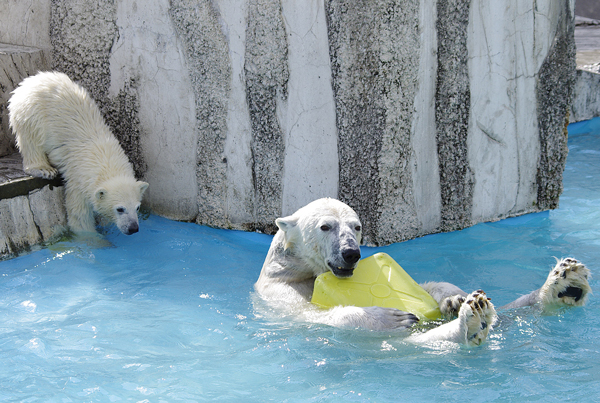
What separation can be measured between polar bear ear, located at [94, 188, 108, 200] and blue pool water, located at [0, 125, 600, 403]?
0.40 meters

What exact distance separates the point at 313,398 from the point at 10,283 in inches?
93.5

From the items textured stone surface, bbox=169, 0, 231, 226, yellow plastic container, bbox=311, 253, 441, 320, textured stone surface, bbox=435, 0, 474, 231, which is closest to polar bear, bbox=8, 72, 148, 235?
textured stone surface, bbox=169, 0, 231, 226

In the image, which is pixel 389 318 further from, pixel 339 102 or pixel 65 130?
pixel 65 130

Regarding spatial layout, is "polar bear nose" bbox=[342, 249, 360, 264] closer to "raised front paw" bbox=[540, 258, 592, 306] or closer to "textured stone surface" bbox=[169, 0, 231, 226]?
"raised front paw" bbox=[540, 258, 592, 306]

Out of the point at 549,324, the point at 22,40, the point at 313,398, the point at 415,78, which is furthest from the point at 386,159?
the point at 22,40

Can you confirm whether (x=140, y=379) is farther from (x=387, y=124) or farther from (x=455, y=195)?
(x=455, y=195)

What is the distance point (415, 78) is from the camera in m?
3.65

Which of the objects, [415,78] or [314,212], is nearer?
[314,212]

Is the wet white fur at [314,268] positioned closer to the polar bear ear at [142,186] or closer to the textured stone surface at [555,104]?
the polar bear ear at [142,186]

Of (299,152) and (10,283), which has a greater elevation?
(299,152)

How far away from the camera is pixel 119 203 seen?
4.26 metres

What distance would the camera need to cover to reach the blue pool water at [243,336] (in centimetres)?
224

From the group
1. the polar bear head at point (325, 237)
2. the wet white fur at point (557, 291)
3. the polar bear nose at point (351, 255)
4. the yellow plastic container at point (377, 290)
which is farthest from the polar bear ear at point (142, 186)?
the wet white fur at point (557, 291)

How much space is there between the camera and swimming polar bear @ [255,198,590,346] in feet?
7.61
